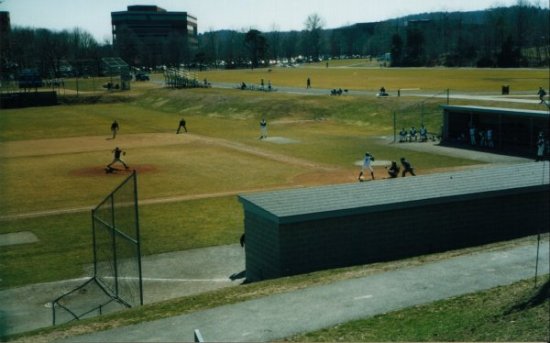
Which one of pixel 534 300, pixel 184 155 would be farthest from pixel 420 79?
pixel 534 300

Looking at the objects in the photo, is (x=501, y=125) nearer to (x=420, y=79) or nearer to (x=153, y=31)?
Result: (x=420, y=79)

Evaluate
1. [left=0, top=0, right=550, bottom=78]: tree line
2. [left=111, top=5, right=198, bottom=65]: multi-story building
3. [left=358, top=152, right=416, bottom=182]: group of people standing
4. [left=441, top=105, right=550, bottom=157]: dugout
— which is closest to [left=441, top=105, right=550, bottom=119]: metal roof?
[left=441, top=105, right=550, bottom=157]: dugout

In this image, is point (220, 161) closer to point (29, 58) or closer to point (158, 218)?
point (158, 218)

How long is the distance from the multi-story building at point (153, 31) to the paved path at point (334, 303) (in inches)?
2638

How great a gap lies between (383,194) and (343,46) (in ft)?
343

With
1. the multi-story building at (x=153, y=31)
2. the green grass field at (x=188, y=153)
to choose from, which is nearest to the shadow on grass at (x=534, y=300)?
the green grass field at (x=188, y=153)

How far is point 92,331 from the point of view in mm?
12258

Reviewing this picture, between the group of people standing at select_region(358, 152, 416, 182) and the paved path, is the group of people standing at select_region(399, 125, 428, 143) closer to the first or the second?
the group of people standing at select_region(358, 152, 416, 182)

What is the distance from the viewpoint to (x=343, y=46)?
120 metres

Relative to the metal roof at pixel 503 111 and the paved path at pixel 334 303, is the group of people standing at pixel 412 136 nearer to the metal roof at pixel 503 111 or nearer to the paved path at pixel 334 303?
the metal roof at pixel 503 111

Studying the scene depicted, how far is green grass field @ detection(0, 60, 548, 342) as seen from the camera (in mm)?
23656

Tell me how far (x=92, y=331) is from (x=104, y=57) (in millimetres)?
108935

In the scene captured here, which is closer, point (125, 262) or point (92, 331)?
point (92, 331)

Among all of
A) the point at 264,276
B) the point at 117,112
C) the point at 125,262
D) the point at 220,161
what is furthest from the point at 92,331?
the point at 117,112
